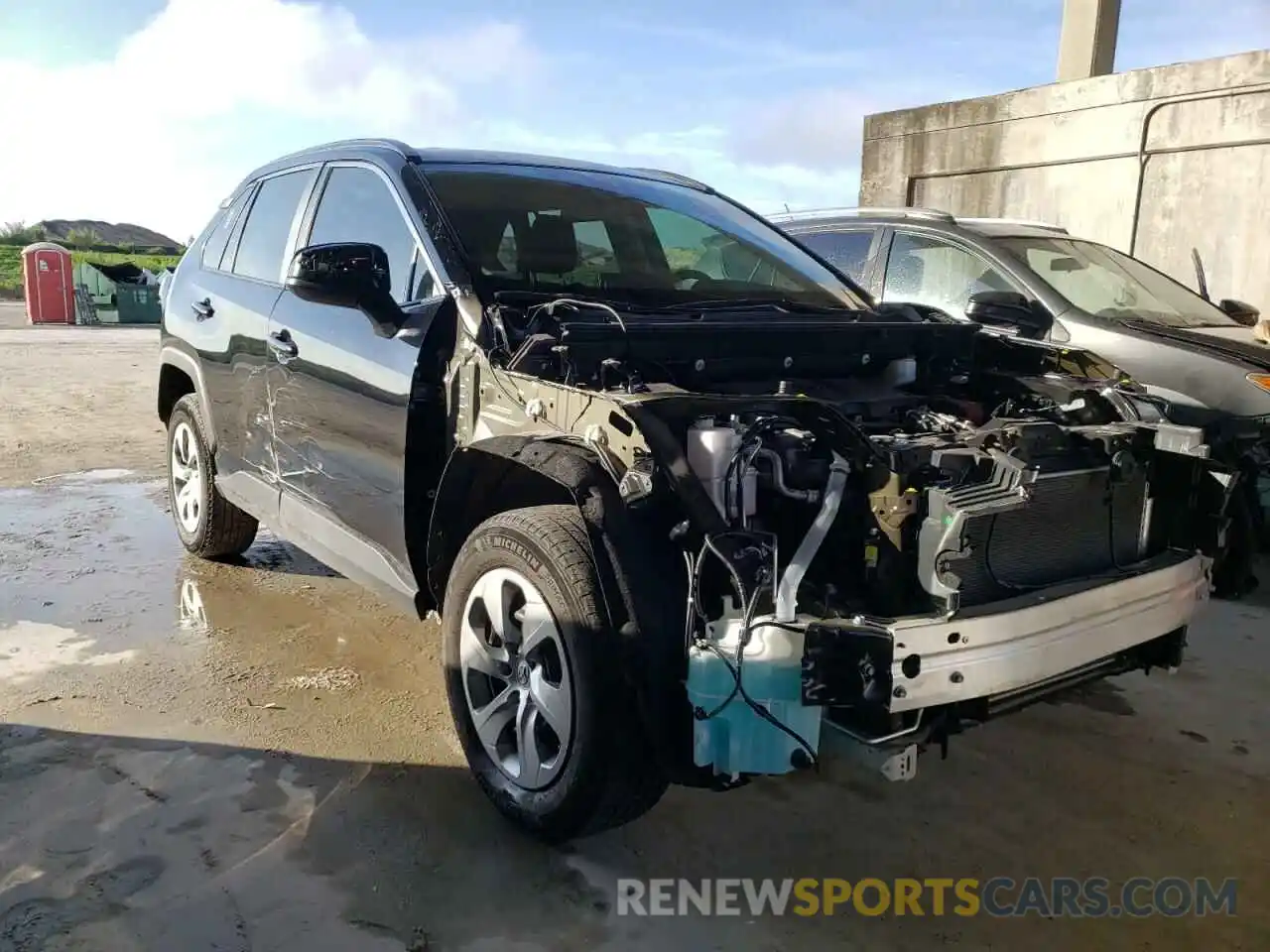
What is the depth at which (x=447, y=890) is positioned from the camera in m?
2.62

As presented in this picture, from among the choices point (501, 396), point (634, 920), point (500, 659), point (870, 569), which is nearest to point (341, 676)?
point (500, 659)

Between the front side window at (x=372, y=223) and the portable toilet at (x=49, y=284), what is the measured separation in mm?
23080

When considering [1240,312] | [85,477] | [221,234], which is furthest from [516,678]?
[1240,312]

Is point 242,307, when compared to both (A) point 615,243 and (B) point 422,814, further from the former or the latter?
(B) point 422,814

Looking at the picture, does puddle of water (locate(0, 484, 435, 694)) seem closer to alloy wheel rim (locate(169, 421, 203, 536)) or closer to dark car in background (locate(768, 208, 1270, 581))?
alloy wheel rim (locate(169, 421, 203, 536))

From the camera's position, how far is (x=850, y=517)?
2.52 meters

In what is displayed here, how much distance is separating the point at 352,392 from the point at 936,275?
4263mm

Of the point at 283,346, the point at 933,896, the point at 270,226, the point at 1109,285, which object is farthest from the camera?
the point at 1109,285

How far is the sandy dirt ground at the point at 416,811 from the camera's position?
8.29 feet

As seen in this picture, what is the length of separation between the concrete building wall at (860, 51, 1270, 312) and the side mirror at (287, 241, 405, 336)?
28.7 feet

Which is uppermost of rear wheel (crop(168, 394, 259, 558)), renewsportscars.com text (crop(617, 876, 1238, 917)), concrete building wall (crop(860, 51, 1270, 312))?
concrete building wall (crop(860, 51, 1270, 312))

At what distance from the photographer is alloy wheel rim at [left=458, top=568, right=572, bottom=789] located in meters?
2.71

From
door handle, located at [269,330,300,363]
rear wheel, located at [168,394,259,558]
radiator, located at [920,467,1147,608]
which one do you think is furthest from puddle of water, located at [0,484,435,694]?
radiator, located at [920,467,1147,608]

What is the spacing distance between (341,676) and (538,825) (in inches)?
59.5
